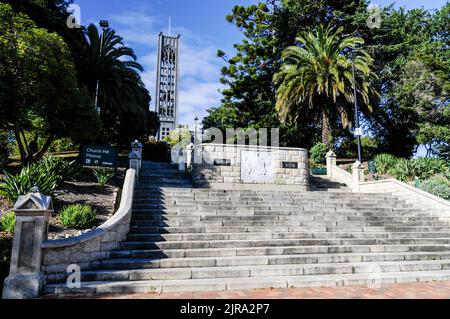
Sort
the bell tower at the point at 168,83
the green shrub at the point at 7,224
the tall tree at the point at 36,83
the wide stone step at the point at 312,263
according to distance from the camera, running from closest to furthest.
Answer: the wide stone step at the point at 312,263, the green shrub at the point at 7,224, the tall tree at the point at 36,83, the bell tower at the point at 168,83

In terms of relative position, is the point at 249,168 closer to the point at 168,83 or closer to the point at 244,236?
the point at 244,236

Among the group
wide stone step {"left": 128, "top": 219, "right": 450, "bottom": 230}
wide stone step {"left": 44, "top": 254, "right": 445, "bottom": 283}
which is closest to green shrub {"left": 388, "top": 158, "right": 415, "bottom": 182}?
wide stone step {"left": 128, "top": 219, "right": 450, "bottom": 230}

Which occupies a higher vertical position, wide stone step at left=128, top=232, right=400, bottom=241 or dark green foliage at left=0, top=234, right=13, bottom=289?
wide stone step at left=128, top=232, right=400, bottom=241

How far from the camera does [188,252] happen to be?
285 inches

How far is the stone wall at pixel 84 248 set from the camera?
5930 mm

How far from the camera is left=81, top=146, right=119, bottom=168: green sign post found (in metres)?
12.2

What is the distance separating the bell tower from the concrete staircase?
6497cm

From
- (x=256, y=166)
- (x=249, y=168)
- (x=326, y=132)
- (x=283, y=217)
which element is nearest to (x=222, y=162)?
(x=249, y=168)

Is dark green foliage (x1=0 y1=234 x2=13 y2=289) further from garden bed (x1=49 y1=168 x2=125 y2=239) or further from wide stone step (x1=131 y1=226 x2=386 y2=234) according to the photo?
wide stone step (x1=131 y1=226 x2=386 y2=234)

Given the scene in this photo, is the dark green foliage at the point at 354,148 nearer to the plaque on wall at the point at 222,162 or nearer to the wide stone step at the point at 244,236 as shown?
the plaque on wall at the point at 222,162

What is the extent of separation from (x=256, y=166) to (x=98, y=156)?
6566 millimetres

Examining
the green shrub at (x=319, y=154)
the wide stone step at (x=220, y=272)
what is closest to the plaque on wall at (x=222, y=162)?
the wide stone step at (x=220, y=272)

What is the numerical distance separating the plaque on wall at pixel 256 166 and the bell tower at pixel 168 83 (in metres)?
61.5

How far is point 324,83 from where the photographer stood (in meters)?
21.3
